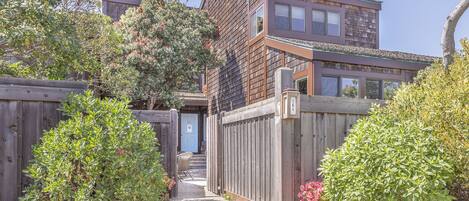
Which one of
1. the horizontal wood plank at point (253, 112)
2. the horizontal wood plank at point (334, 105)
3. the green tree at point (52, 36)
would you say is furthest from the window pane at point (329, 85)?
the green tree at point (52, 36)

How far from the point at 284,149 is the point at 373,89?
6.83 m

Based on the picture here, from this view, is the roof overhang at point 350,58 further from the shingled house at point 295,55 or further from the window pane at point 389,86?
the window pane at point 389,86

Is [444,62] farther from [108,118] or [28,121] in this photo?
[28,121]

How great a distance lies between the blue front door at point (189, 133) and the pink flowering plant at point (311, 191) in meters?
14.6

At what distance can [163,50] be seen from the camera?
1535cm

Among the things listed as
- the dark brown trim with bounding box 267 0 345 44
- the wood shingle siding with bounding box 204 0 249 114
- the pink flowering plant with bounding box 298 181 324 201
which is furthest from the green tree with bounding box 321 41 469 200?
the wood shingle siding with bounding box 204 0 249 114

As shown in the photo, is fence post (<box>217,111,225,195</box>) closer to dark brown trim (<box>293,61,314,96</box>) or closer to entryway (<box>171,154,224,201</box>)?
entryway (<box>171,154,224,201</box>)

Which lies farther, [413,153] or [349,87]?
[349,87]

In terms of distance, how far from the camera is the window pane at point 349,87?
36.6 feet

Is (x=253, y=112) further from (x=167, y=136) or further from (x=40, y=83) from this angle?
(x=40, y=83)

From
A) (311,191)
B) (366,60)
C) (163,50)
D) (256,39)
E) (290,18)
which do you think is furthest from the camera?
(163,50)

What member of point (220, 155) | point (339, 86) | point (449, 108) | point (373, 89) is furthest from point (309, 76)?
point (449, 108)

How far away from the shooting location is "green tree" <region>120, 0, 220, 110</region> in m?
15.2

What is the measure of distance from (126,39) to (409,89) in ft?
40.9
